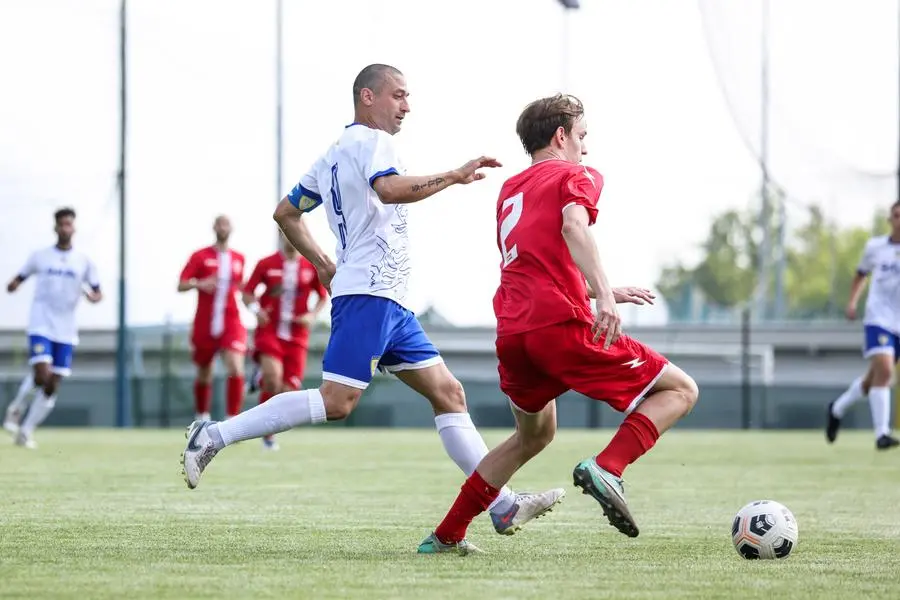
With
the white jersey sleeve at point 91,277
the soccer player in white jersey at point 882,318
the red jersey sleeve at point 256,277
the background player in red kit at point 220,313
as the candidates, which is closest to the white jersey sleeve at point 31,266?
the white jersey sleeve at point 91,277

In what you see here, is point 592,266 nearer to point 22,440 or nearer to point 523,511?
point 523,511

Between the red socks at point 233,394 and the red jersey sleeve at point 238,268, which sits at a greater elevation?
the red jersey sleeve at point 238,268

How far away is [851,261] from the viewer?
172 feet

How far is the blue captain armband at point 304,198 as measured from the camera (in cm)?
687

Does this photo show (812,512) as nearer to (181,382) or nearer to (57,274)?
(57,274)

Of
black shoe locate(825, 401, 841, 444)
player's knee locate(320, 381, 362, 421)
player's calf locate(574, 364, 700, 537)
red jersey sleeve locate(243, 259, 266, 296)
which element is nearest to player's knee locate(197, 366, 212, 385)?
red jersey sleeve locate(243, 259, 266, 296)

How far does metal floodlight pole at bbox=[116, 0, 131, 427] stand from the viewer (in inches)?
991

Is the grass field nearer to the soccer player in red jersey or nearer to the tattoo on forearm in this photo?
the soccer player in red jersey

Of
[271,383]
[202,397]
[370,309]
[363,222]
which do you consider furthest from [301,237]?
[202,397]

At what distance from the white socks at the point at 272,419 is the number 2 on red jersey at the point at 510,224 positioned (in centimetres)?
104

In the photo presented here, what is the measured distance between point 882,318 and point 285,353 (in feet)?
19.4

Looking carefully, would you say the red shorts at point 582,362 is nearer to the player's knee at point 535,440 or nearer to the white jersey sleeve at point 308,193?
the player's knee at point 535,440

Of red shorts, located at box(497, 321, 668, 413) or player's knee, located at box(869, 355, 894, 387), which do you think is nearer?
red shorts, located at box(497, 321, 668, 413)

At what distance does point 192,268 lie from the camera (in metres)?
17.0
